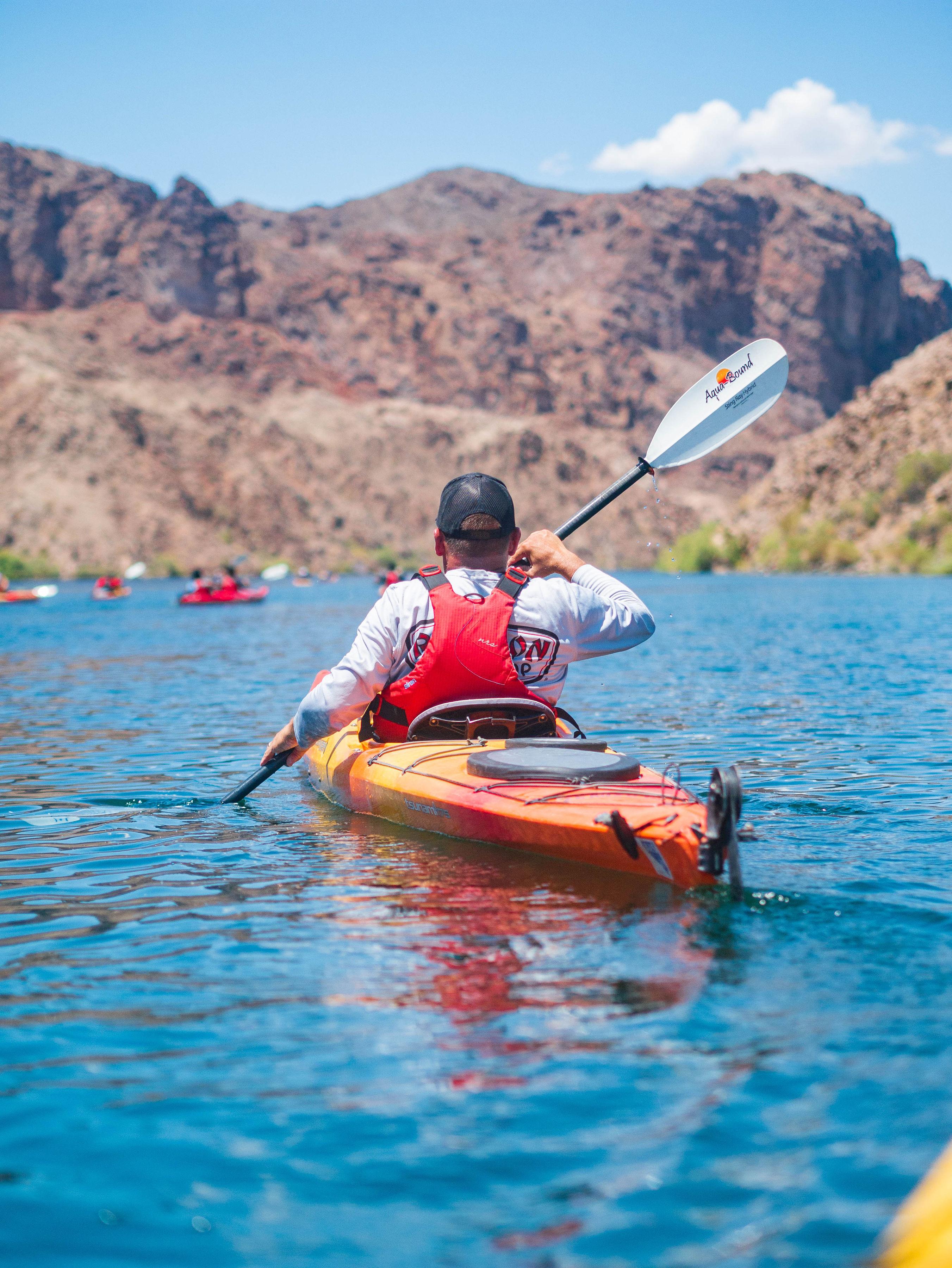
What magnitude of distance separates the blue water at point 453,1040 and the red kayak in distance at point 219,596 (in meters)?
34.5

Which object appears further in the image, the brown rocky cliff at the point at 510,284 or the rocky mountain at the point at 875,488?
the brown rocky cliff at the point at 510,284

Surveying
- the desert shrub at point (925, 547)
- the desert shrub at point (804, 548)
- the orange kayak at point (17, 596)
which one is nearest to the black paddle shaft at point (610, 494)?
the orange kayak at point (17, 596)

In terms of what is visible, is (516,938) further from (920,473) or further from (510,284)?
(510,284)

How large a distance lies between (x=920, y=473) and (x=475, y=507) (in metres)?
69.1

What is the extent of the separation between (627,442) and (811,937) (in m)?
132

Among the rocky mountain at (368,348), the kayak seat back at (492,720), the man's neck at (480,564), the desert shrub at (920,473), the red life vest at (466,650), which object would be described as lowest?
the kayak seat back at (492,720)

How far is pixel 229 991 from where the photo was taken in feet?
12.5

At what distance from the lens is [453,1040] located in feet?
11.0

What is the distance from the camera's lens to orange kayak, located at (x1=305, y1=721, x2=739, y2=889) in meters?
4.51

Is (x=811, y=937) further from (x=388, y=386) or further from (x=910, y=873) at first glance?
(x=388, y=386)

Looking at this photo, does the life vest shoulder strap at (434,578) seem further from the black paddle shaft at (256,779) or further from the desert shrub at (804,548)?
the desert shrub at (804,548)

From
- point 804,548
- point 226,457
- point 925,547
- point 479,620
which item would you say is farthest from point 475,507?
point 226,457

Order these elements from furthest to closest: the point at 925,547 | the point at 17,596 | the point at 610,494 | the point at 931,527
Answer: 1. the point at 931,527
2. the point at 925,547
3. the point at 17,596
4. the point at 610,494

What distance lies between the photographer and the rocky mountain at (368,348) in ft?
295
